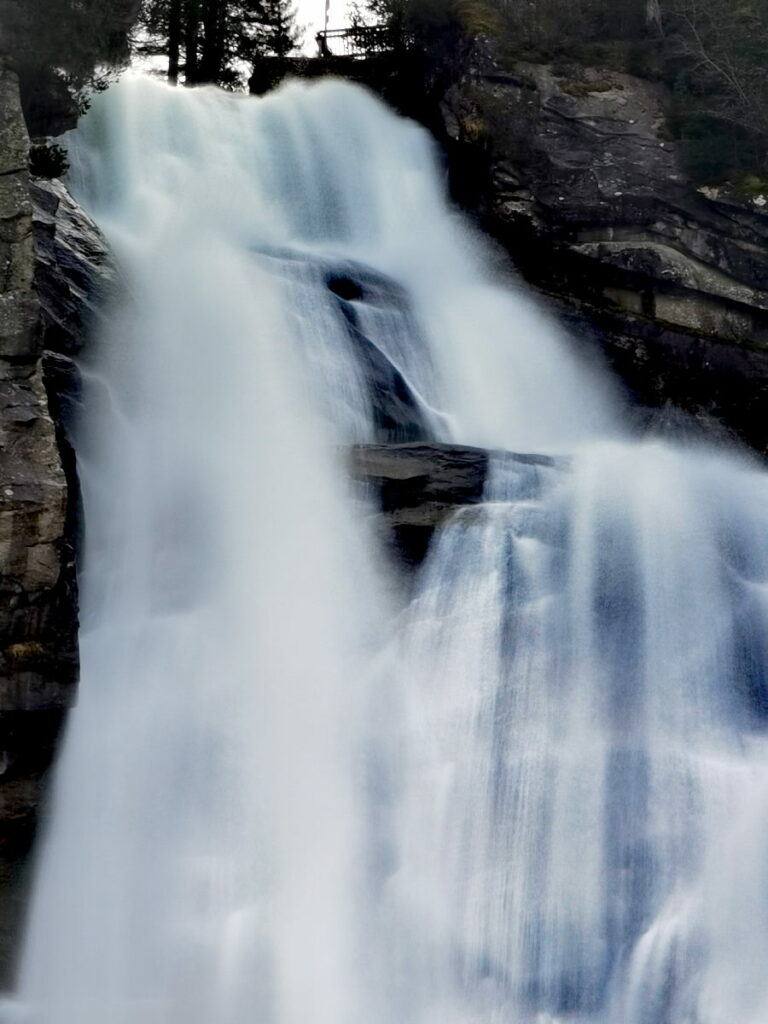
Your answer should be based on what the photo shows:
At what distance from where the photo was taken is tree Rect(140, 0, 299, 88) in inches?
1107

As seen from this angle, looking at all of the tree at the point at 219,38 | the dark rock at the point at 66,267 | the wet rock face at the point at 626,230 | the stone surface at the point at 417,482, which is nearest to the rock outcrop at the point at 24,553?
the dark rock at the point at 66,267

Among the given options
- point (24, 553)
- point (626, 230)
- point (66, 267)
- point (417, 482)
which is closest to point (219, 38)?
point (626, 230)

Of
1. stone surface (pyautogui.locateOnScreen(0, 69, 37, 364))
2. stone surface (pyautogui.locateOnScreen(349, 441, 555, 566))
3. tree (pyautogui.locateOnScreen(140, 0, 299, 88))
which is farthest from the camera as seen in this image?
tree (pyautogui.locateOnScreen(140, 0, 299, 88))

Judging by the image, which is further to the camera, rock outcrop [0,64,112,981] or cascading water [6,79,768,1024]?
rock outcrop [0,64,112,981]

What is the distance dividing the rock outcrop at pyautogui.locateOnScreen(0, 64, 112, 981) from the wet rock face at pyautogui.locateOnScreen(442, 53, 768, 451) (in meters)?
10.0

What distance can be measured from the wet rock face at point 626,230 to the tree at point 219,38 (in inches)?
356

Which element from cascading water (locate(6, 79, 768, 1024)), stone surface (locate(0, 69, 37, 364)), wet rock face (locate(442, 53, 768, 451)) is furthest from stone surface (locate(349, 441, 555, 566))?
wet rock face (locate(442, 53, 768, 451))

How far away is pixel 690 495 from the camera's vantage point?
1531 cm

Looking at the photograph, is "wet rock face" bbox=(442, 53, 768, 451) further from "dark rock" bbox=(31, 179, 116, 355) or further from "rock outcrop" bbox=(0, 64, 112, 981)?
"rock outcrop" bbox=(0, 64, 112, 981)

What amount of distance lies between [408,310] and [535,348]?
214 cm

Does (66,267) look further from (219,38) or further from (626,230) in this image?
(219,38)

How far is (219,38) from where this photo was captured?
2880 centimetres

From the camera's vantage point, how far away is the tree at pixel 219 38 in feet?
92.2

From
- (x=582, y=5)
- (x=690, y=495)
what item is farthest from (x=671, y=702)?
(x=582, y=5)
